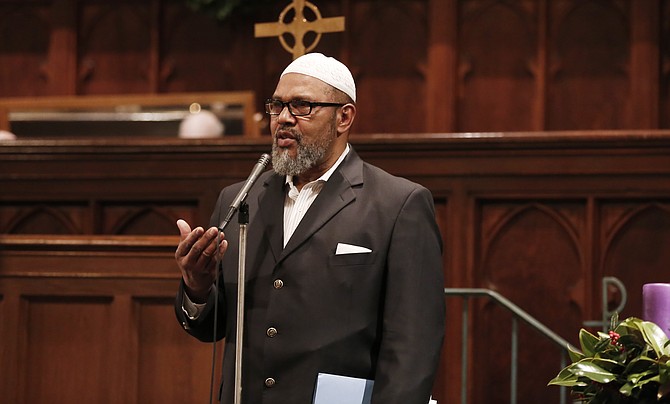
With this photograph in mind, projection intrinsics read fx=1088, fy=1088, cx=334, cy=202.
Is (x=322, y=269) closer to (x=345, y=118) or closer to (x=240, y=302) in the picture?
(x=240, y=302)

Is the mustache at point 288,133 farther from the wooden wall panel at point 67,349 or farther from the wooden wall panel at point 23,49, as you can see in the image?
the wooden wall panel at point 23,49

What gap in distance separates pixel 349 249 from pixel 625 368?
1.02 meters

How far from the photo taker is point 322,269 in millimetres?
3398

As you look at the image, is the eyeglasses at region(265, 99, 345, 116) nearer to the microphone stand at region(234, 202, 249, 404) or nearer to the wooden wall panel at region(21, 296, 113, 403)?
the microphone stand at region(234, 202, 249, 404)

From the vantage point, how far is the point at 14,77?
852 cm

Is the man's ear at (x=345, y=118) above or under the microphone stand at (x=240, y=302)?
above

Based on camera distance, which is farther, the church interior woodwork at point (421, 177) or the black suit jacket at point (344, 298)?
the church interior woodwork at point (421, 177)

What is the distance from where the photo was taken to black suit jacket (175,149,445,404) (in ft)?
10.8

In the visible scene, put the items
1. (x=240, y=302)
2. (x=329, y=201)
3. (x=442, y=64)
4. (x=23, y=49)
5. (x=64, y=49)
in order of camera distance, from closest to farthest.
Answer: (x=240, y=302) → (x=329, y=201) → (x=442, y=64) → (x=64, y=49) → (x=23, y=49)

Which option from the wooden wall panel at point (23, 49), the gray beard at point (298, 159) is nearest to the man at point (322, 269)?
the gray beard at point (298, 159)

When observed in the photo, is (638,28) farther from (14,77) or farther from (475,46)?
(14,77)

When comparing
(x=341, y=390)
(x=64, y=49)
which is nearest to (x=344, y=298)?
(x=341, y=390)

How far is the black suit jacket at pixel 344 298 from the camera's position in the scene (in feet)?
10.8

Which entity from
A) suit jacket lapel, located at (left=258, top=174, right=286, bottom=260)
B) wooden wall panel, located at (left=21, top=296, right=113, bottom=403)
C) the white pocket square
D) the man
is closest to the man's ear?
the man
